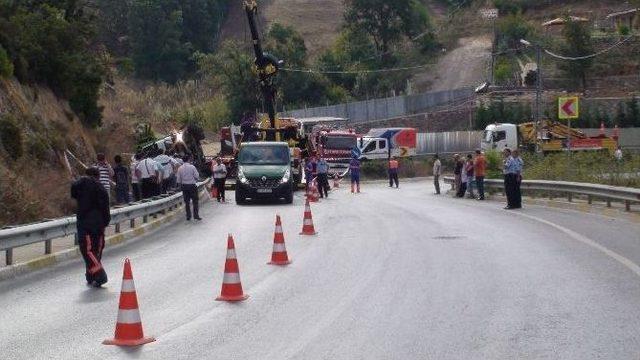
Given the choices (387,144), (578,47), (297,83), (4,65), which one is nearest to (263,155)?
(4,65)

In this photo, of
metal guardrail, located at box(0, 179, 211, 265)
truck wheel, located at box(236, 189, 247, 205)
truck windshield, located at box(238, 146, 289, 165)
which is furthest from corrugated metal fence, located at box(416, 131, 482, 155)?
metal guardrail, located at box(0, 179, 211, 265)

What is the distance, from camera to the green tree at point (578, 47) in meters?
80.6

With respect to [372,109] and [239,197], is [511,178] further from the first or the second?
[372,109]

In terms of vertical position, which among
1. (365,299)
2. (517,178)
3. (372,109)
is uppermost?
(372,109)

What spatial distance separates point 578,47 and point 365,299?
72.2m

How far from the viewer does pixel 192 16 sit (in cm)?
11719

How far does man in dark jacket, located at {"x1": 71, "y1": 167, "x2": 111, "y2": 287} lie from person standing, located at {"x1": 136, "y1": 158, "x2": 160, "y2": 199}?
49.5ft

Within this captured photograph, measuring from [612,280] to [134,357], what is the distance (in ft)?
22.6

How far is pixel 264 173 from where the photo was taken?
34.4 meters

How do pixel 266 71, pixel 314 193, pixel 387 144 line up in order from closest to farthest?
pixel 314 193
pixel 266 71
pixel 387 144

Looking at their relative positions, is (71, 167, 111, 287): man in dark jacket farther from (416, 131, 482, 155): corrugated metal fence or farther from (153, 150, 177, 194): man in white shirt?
(416, 131, 482, 155): corrugated metal fence

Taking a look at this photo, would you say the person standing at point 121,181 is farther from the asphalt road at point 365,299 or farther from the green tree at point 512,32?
the green tree at point 512,32

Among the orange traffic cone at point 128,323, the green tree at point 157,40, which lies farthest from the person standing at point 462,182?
the green tree at point 157,40

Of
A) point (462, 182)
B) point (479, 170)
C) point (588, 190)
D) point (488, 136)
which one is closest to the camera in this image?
point (588, 190)
